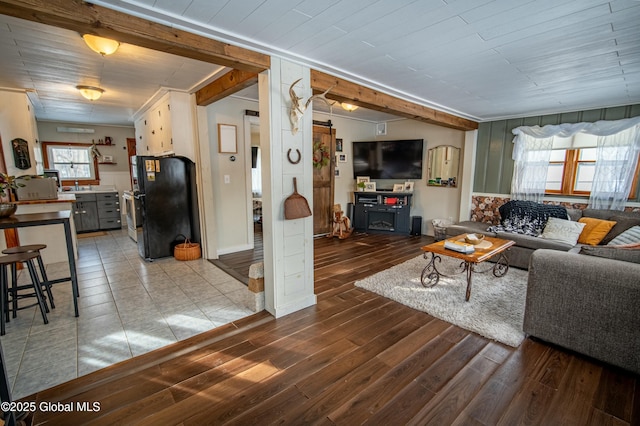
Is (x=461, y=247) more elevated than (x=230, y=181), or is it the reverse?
(x=230, y=181)

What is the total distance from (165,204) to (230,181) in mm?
958

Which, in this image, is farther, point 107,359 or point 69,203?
point 69,203

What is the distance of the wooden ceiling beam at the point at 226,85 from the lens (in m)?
2.67

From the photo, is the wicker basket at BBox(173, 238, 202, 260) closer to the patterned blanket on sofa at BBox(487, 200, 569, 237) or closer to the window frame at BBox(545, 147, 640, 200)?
the patterned blanket on sofa at BBox(487, 200, 569, 237)

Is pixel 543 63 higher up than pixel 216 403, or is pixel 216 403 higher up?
pixel 543 63

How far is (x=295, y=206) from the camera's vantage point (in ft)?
8.03

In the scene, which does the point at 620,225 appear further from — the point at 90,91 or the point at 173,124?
the point at 90,91

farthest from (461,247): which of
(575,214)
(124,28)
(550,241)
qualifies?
(124,28)

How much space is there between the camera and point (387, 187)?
6250 millimetres

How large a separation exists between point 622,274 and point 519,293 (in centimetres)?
131

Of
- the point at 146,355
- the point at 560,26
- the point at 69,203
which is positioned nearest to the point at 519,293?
the point at 560,26

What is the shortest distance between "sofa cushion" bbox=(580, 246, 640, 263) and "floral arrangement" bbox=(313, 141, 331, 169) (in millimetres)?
4037

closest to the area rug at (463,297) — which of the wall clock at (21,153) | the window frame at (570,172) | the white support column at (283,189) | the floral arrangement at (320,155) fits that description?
the white support column at (283,189)

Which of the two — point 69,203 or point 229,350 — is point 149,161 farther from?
point 229,350
